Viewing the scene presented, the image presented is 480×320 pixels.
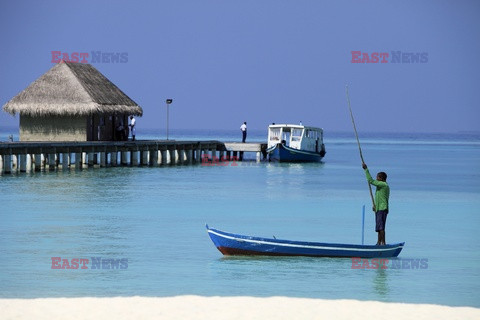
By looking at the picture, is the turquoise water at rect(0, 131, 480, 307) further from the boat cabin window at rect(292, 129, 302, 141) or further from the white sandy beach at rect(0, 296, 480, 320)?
the boat cabin window at rect(292, 129, 302, 141)

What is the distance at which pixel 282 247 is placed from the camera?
17906 millimetres

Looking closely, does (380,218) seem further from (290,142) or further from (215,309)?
(290,142)

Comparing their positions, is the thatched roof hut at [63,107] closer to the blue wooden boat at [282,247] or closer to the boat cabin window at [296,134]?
the boat cabin window at [296,134]

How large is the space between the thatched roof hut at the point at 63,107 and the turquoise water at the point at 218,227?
2.63 meters

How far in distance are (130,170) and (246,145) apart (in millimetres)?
11937

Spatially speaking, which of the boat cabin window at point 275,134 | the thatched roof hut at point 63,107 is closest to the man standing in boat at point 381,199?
the thatched roof hut at point 63,107

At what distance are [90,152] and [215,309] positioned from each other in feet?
108

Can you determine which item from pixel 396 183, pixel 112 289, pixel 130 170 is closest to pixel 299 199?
pixel 396 183

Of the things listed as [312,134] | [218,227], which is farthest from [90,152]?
[218,227]

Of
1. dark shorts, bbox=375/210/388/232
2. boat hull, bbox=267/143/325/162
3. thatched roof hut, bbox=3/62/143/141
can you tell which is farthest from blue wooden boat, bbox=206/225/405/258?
boat hull, bbox=267/143/325/162

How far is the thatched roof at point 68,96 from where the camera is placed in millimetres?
47250

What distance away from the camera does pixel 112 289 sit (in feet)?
52.7

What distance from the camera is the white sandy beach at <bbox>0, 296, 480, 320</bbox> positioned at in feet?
42.7

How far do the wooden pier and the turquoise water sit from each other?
109cm
